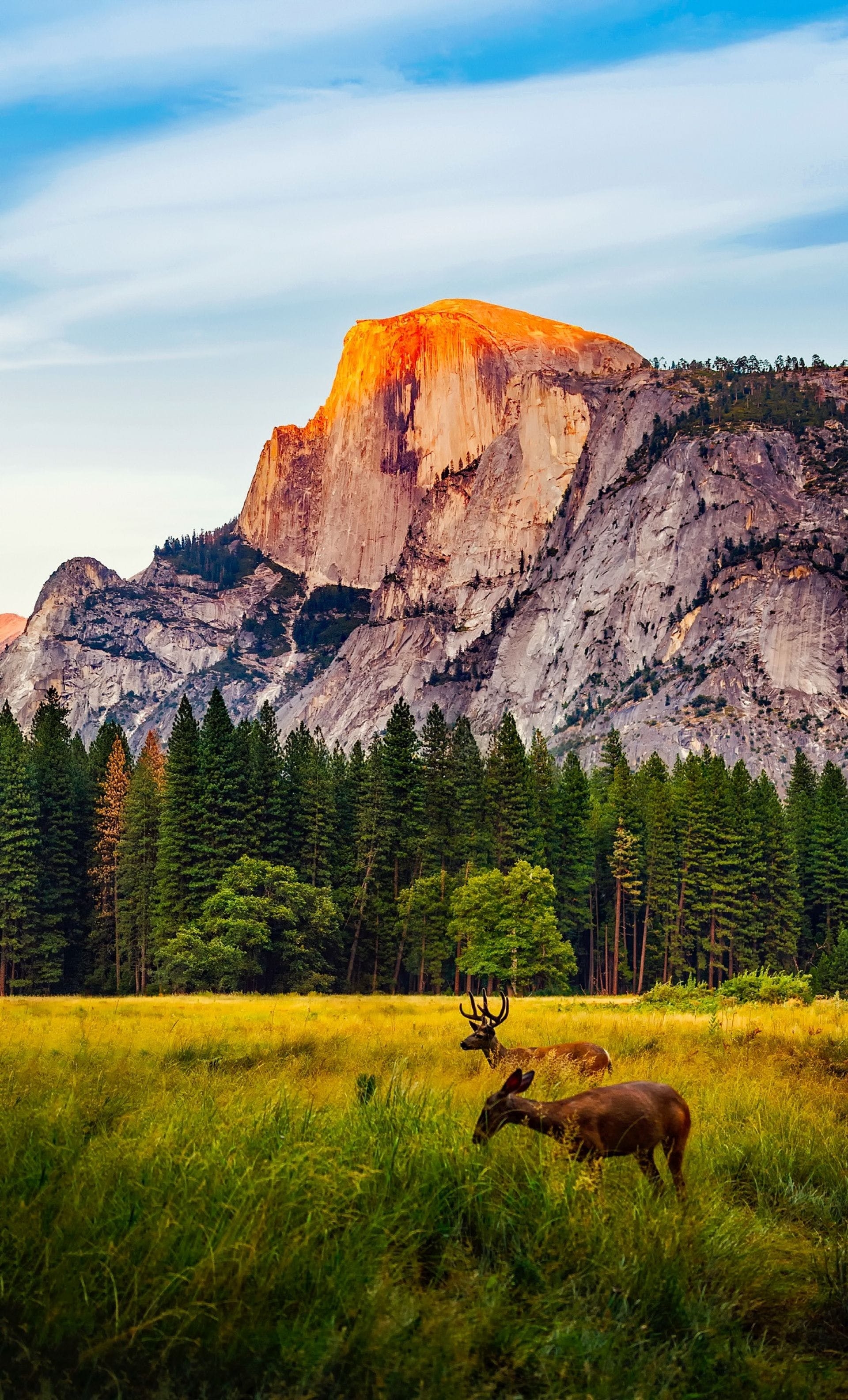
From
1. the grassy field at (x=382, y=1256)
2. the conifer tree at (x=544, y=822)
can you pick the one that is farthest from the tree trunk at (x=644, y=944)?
the grassy field at (x=382, y=1256)

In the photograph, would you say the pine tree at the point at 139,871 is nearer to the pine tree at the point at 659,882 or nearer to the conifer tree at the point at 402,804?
the conifer tree at the point at 402,804

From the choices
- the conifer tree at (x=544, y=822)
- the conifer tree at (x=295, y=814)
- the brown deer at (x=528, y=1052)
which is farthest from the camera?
the conifer tree at (x=544, y=822)

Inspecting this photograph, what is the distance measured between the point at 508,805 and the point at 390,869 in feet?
29.7

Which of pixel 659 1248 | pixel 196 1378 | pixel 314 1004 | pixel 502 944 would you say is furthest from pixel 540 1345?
pixel 502 944

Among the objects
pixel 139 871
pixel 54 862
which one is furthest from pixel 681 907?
pixel 54 862

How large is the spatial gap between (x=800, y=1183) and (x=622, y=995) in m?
54.4

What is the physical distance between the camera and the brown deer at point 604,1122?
8102 millimetres

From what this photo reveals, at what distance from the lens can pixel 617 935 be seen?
68.1 m

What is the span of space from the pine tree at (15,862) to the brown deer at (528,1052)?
4775cm

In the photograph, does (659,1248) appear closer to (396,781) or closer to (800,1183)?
(800,1183)

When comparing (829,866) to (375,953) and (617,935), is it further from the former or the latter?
(375,953)

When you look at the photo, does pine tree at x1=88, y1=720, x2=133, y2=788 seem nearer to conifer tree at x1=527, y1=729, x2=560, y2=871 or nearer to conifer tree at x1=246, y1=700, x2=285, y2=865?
conifer tree at x1=246, y1=700, x2=285, y2=865

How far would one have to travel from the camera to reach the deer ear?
26.8ft

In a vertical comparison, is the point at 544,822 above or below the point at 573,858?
above
